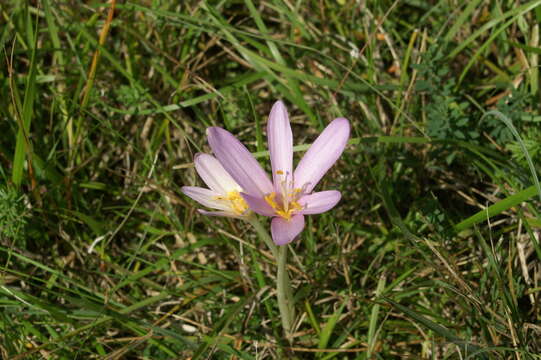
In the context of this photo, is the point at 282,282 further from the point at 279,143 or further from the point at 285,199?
the point at 279,143

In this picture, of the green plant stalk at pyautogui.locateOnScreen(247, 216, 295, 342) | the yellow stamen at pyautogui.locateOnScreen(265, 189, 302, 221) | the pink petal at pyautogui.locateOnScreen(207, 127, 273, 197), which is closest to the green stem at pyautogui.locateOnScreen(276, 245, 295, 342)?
the green plant stalk at pyautogui.locateOnScreen(247, 216, 295, 342)

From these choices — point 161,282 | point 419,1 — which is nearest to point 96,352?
point 161,282

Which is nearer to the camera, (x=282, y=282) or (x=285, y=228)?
(x=285, y=228)

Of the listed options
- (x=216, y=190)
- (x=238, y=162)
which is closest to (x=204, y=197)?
(x=216, y=190)

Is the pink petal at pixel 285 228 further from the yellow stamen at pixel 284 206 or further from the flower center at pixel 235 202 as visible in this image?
the flower center at pixel 235 202

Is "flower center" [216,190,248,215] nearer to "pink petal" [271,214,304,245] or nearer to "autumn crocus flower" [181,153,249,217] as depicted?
"autumn crocus flower" [181,153,249,217]

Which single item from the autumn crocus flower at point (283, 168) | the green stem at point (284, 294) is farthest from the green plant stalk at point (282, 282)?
the autumn crocus flower at point (283, 168)
